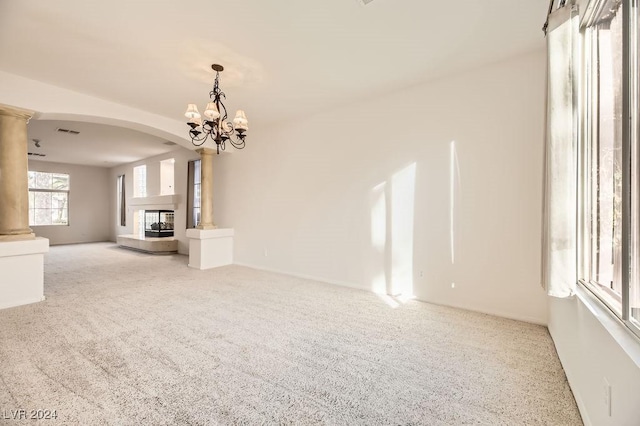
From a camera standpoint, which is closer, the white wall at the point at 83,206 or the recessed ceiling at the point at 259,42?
the recessed ceiling at the point at 259,42

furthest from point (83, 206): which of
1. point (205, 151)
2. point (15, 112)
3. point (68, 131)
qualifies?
point (15, 112)

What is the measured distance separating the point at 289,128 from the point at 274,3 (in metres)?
2.79

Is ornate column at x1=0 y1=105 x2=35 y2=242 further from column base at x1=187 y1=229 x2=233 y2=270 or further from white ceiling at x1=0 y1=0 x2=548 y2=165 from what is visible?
column base at x1=187 y1=229 x2=233 y2=270

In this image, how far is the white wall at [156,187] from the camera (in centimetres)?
725

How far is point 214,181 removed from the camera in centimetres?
634

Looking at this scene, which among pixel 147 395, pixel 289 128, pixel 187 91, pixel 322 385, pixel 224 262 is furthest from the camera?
pixel 224 262

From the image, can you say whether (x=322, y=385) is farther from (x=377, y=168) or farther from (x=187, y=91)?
(x=187, y=91)

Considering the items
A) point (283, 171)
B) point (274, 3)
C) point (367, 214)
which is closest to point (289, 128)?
point (283, 171)

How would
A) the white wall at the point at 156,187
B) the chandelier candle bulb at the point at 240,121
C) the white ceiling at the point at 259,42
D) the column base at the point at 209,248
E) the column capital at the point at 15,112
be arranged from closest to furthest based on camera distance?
the white ceiling at the point at 259,42, the chandelier candle bulb at the point at 240,121, the column capital at the point at 15,112, the column base at the point at 209,248, the white wall at the point at 156,187

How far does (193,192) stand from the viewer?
23.4ft

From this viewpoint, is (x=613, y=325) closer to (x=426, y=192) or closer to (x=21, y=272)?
(x=426, y=192)

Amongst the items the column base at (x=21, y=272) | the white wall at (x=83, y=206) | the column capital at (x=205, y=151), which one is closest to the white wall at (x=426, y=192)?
the column capital at (x=205, y=151)

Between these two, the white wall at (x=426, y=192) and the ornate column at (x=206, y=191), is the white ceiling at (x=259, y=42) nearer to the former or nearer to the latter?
the white wall at (x=426, y=192)

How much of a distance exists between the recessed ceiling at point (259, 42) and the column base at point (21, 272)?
2.15 m
